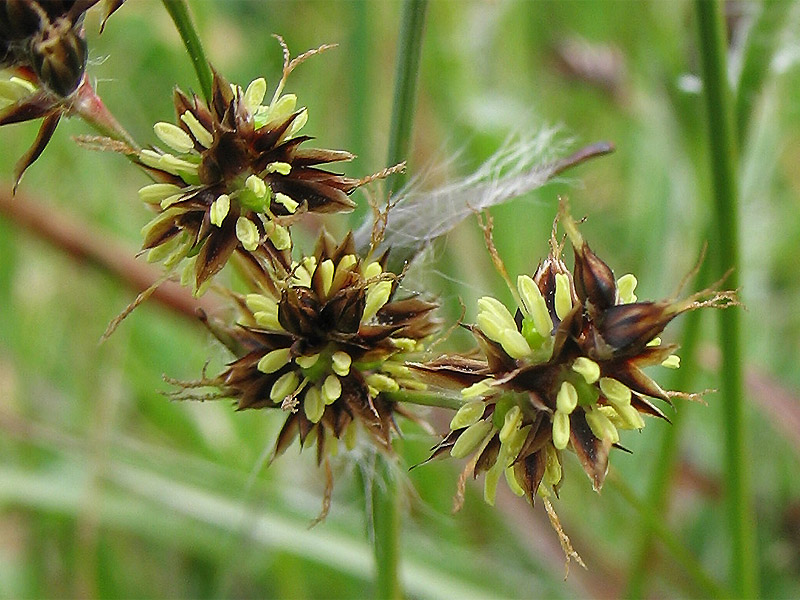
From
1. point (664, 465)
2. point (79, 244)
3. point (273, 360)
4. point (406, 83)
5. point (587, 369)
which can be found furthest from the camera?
point (79, 244)

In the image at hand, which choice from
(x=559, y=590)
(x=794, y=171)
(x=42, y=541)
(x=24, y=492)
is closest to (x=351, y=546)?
(x=559, y=590)

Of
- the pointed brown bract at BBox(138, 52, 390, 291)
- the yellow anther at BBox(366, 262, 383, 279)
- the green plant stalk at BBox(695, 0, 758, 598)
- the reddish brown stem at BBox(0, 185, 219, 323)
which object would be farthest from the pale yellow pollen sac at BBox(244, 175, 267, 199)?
the reddish brown stem at BBox(0, 185, 219, 323)

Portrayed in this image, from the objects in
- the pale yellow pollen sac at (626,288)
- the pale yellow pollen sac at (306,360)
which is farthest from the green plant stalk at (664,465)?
the pale yellow pollen sac at (306,360)

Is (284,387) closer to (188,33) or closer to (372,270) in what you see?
(372,270)

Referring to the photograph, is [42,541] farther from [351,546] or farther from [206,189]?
[206,189]

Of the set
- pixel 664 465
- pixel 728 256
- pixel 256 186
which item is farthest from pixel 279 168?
pixel 664 465

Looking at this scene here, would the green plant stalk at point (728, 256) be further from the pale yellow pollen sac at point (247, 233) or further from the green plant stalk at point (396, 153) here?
the pale yellow pollen sac at point (247, 233)
